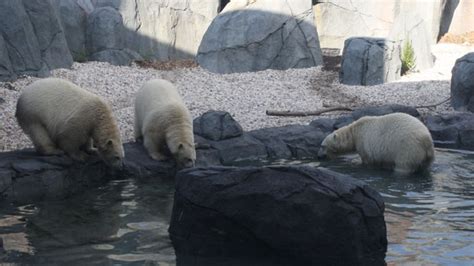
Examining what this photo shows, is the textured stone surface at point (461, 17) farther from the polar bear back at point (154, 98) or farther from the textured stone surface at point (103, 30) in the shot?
the polar bear back at point (154, 98)

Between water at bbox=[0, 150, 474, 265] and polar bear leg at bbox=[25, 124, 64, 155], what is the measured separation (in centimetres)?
67

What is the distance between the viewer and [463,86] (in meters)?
13.8

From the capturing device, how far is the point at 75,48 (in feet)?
54.2

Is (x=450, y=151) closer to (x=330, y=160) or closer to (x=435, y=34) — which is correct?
(x=330, y=160)

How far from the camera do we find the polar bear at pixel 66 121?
8203 millimetres

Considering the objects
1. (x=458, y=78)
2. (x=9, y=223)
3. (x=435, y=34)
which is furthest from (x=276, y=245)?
(x=435, y=34)

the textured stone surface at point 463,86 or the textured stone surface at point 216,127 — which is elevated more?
the textured stone surface at point 463,86

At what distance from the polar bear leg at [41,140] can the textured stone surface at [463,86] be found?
861 cm

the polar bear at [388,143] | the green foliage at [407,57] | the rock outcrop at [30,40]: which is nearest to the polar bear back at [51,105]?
the polar bear at [388,143]

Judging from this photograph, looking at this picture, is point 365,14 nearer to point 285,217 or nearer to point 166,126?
point 166,126

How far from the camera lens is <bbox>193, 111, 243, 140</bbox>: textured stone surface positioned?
10.3m

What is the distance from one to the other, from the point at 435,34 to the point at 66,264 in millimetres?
17917

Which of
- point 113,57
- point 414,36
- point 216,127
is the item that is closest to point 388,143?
point 216,127

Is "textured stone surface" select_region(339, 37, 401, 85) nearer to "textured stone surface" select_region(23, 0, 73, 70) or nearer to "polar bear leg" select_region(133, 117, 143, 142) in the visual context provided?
"textured stone surface" select_region(23, 0, 73, 70)
